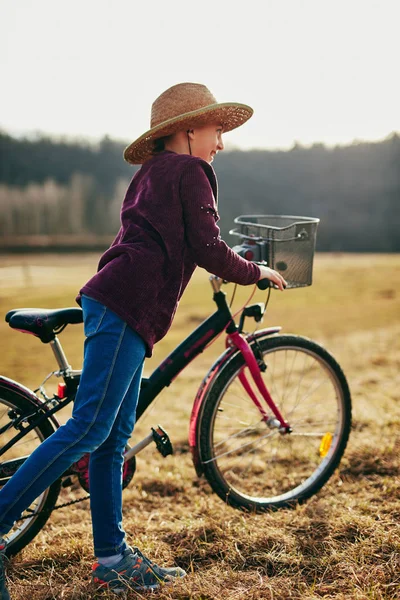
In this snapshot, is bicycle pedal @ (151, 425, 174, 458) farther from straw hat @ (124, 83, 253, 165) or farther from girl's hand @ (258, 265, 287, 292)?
straw hat @ (124, 83, 253, 165)

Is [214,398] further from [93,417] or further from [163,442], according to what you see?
[93,417]

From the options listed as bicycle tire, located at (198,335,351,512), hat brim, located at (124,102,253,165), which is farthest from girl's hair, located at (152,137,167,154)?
bicycle tire, located at (198,335,351,512)

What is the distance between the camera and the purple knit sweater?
6.46 ft

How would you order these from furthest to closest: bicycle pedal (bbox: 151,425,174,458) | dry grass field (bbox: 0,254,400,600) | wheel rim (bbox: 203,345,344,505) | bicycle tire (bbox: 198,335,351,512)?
1. wheel rim (bbox: 203,345,344,505)
2. bicycle tire (bbox: 198,335,351,512)
3. bicycle pedal (bbox: 151,425,174,458)
4. dry grass field (bbox: 0,254,400,600)

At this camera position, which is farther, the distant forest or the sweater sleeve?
the distant forest

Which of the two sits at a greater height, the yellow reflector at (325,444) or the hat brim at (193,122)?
the hat brim at (193,122)

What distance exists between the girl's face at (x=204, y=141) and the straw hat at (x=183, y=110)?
28 millimetres

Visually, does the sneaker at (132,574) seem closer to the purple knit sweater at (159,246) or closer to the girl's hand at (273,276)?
the purple knit sweater at (159,246)

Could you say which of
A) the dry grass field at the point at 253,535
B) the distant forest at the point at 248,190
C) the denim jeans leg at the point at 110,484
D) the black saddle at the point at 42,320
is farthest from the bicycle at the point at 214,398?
the distant forest at the point at 248,190

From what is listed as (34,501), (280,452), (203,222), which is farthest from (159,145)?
(280,452)

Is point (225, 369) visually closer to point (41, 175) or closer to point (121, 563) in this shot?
point (121, 563)

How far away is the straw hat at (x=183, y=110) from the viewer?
6.81 ft

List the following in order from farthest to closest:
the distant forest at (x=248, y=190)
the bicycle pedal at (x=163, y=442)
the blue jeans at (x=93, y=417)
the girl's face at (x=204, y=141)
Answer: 1. the distant forest at (x=248, y=190)
2. the bicycle pedal at (x=163, y=442)
3. the girl's face at (x=204, y=141)
4. the blue jeans at (x=93, y=417)

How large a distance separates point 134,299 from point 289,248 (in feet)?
2.89
